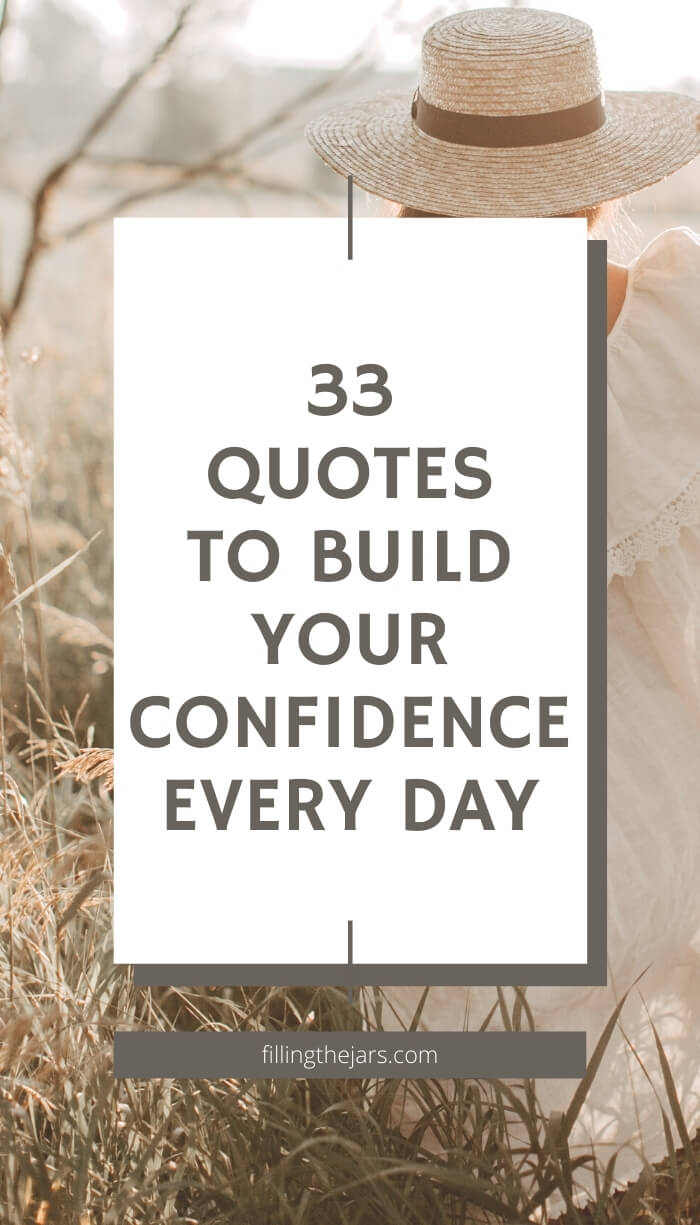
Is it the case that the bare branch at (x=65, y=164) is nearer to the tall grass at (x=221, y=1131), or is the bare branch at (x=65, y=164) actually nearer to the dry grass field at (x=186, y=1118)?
the dry grass field at (x=186, y=1118)

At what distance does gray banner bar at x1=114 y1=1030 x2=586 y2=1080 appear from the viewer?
1271 millimetres

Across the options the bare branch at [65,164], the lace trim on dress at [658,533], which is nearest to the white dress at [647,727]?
the lace trim on dress at [658,533]

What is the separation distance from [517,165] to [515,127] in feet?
0.15

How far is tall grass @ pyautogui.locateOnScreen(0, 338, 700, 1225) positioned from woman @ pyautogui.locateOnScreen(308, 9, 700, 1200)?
92 millimetres

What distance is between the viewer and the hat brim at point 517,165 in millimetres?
1340

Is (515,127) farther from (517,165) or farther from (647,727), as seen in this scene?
(647,727)

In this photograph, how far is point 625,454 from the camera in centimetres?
131

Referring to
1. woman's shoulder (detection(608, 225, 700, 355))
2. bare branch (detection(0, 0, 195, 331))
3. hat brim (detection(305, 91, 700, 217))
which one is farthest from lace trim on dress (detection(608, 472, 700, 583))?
bare branch (detection(0, 0, 195, 331))

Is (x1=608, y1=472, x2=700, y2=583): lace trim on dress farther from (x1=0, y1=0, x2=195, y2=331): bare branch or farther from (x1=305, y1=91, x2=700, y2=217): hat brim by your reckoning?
(x1=0, y1=0, x2=195, y2=331): bare branch

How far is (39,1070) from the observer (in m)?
1.32

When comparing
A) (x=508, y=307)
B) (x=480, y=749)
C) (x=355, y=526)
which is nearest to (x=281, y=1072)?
(x=480, y=749)

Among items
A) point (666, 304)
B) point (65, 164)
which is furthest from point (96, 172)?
point (666, 304)

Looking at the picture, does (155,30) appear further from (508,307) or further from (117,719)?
(117,719)

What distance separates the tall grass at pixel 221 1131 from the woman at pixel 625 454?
0.30 feet
